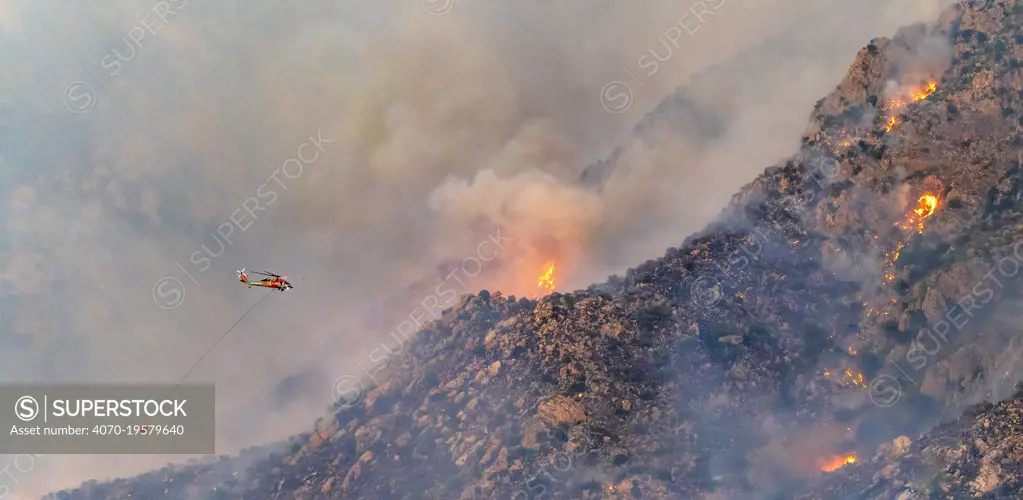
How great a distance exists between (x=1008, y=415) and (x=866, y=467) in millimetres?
35347

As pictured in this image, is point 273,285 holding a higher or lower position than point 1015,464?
higher

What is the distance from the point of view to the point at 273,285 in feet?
517

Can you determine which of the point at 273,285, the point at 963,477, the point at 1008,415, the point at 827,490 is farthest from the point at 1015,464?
the point at 273,285

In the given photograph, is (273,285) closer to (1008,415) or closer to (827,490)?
(827,490)

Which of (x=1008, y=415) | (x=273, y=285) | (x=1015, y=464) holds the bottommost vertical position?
(x=1015, y=464)

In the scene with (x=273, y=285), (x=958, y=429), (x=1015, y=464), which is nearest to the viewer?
(x=273, y=285)

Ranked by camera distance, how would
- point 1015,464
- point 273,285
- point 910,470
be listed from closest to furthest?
point 273,285 < point 1015,464 < point 910,470

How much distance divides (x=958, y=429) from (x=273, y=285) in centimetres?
16872

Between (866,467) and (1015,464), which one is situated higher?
(866,467)

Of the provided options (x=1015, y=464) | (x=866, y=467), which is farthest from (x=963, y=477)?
(x=866, y=467)

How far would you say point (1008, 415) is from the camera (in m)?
193

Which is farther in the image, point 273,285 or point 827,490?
point 827,490

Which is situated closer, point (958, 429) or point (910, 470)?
point (910, 470)

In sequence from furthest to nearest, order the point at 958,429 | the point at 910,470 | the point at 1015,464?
the point at 958,429 < the point at 910,470 < the point at 1015,464
